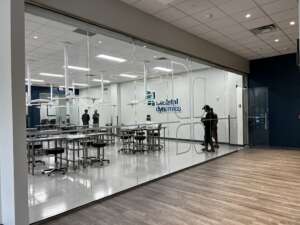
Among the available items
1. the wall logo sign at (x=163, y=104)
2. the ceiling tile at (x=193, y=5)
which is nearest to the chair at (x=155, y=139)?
the wall logo sign at (x=163, y=104)

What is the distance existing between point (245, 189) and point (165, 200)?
1593 millimetres

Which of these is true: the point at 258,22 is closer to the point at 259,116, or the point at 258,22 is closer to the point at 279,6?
the point at 279,6

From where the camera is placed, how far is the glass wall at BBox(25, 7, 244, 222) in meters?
4.05

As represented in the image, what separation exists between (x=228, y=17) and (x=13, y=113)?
4444 mm

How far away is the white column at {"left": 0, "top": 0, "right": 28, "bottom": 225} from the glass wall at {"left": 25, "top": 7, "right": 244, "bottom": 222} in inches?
22.6

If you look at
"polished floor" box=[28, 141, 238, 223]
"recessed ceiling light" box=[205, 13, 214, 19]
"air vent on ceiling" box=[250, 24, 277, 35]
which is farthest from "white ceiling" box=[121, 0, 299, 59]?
"polished floor" box=[28, 141, 238, 223]

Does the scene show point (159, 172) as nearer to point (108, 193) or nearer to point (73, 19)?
point (108, 193)

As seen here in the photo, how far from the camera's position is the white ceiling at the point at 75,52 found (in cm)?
483

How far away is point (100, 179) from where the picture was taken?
4945 mm

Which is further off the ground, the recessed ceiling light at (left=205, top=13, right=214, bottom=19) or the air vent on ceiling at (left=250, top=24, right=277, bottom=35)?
the air vent on ceiling at (left=250, top=24, right=277, bottom=35)

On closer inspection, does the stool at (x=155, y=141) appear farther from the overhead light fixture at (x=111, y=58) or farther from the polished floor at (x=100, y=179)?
the overhead light fixture at (x=111, y=58)

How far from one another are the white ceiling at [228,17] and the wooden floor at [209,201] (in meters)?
3.38

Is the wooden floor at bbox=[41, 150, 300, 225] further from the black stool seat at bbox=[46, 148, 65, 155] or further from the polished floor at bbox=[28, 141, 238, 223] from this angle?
the black stool seat at bbox=[46, 148, 65, 155]

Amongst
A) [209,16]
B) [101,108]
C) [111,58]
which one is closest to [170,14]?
[209,16]
